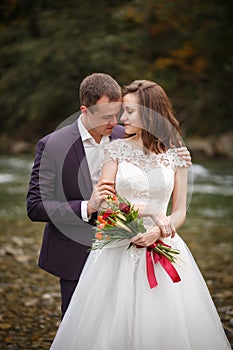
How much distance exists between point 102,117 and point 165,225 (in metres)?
0.76

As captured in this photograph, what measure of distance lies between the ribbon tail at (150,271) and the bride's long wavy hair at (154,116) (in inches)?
23.4

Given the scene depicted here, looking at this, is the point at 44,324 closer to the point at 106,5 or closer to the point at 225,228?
the point at 225,228

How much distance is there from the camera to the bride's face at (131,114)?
2947 millimetres

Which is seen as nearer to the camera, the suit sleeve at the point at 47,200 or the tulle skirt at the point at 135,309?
the tulle skirt at the point at 135,309

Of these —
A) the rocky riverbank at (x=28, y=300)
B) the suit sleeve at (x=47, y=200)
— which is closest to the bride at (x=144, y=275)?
the suit sleeve at (x=47, y=200)

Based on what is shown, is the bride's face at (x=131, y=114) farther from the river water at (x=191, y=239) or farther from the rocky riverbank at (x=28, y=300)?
the rocky riverbank at (x=28, y=300)

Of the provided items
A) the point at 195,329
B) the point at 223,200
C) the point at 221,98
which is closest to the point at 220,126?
the point at 221,98

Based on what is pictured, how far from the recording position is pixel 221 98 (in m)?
19.5

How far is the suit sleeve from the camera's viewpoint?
121 inches

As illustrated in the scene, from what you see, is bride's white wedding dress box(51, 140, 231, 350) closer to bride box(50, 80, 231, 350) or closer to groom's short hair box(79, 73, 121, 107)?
bride box(50, 80, 231, 350)

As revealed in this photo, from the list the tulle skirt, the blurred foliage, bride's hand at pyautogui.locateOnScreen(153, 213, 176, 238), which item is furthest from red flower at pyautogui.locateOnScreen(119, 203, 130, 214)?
the blurred foliage

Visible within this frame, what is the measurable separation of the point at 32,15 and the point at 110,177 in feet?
62.0

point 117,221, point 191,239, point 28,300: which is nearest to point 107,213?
point 117,221

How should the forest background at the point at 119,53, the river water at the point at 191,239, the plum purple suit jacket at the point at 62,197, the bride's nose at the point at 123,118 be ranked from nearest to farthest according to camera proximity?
1. the bride's nose at the point at 123,118
2. the plum purple suit jacket at the point at 62,197
3. the river water at the point at 191,239
4. the forest background at the point at 119,53
